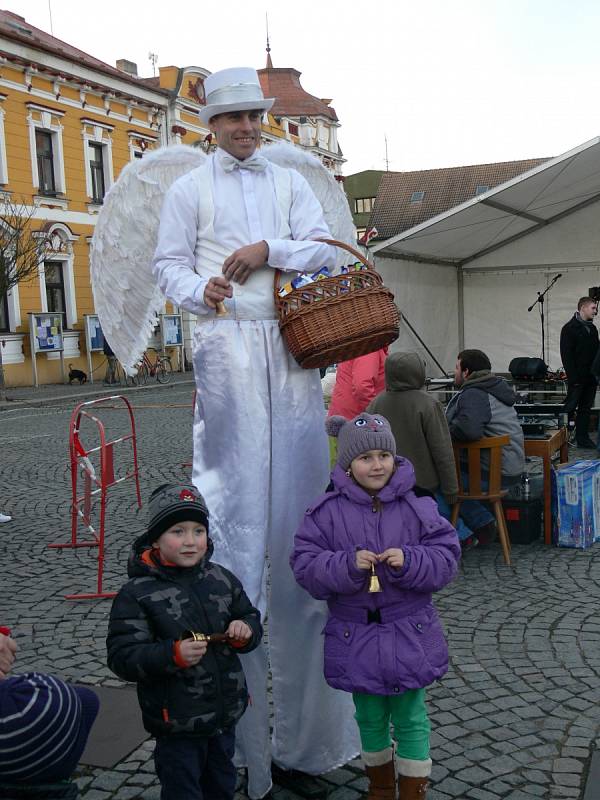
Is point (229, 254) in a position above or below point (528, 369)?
above

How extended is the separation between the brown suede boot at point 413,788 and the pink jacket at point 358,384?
11.5 ft

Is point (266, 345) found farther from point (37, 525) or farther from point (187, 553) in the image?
point (37, 525)

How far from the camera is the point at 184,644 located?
7.22ft

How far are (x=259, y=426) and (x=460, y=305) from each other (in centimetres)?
1014

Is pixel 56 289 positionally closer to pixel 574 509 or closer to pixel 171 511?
pixel 574 509

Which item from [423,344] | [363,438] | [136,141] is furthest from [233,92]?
[136,141]

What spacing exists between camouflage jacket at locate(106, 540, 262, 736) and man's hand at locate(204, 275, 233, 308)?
30.1 inches

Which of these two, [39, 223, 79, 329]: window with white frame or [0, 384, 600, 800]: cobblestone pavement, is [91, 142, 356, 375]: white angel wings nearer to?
[0, 384, 600, 800]: cobblestone pavement

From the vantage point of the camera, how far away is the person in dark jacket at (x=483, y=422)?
18.0ft

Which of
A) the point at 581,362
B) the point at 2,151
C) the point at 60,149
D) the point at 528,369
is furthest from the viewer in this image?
the point at 60,149

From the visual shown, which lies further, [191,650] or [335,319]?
[335,319]

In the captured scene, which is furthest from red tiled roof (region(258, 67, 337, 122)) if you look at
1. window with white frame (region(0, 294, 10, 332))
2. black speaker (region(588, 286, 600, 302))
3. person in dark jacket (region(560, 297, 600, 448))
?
person in dark jacket (region(560, 297, 600, 448))

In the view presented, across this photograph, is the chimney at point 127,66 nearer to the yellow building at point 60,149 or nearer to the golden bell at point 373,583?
the yellow building at point 60,149

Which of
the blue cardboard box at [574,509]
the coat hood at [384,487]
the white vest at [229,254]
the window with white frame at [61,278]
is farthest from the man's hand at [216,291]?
the window with white frame at [61,278]
